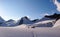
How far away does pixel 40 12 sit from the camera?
267cm

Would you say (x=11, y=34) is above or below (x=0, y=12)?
below

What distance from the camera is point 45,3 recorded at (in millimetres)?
2689

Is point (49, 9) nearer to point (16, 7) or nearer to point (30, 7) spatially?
point (30, 7)

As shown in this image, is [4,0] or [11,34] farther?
[4,0]

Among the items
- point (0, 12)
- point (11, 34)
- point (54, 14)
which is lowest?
point (11, 34)

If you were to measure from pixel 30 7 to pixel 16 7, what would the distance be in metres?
0.31

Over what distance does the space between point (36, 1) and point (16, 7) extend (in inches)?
17.8

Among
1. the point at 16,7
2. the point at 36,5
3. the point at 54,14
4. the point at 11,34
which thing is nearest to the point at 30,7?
the point at 36,5

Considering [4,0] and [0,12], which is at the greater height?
[4,0]

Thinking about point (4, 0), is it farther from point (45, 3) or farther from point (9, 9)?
point (45, 3)

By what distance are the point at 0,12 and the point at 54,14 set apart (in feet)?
3.82

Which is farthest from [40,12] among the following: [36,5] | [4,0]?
[4,0]

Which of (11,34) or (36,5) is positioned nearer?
(11,34)

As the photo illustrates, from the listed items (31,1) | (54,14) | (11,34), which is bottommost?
(11,34)
